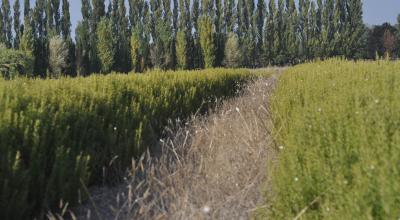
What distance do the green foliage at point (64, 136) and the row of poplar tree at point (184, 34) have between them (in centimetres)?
3026

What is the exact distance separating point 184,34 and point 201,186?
3603 cm

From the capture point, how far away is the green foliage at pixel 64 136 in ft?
12.8

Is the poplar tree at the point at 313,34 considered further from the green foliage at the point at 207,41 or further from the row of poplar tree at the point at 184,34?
the green foliage at the point at 207,41

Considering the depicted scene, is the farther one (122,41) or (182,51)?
(122,41)

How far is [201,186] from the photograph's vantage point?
14.5 feet

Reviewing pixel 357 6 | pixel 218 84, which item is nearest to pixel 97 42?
pixel 357 6

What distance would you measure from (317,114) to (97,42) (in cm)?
3579

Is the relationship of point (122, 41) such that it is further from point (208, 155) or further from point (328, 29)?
point (208, 155)

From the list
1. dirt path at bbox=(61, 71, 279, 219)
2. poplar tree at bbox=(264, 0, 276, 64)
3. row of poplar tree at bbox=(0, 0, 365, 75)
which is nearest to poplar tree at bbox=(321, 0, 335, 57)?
row of poplar tree at bbox=(0, 0, 365, 75)

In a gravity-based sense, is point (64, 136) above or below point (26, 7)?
below

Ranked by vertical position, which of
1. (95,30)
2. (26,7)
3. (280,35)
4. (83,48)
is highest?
(26,7)

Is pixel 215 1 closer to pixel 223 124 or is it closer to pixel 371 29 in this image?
pixel 371 29

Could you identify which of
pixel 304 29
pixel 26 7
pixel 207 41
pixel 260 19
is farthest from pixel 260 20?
pixel 26 7

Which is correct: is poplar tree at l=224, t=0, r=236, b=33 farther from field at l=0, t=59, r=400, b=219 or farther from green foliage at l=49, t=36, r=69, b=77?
field at l=0, t=59, r=400, b=219
